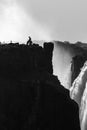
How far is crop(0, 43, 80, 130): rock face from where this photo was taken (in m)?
140

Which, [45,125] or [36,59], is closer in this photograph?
[45,125]

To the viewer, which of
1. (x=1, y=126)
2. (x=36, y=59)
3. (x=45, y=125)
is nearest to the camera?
(x=1, y=126)

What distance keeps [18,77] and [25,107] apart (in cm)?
746

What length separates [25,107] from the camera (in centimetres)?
14262

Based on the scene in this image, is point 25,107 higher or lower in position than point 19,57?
lower

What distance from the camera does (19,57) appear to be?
148250 mm

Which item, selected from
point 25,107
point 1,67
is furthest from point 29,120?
point 1,67

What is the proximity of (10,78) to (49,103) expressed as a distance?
35.5 ft

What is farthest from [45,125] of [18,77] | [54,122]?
[18,77]

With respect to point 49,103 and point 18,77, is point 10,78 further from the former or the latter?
point 49,103

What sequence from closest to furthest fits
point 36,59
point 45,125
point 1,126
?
point 1,126 < point 45,125 < point 36,59

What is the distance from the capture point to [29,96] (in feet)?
472

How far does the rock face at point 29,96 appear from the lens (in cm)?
13975

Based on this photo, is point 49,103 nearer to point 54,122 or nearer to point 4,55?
point 54,122
